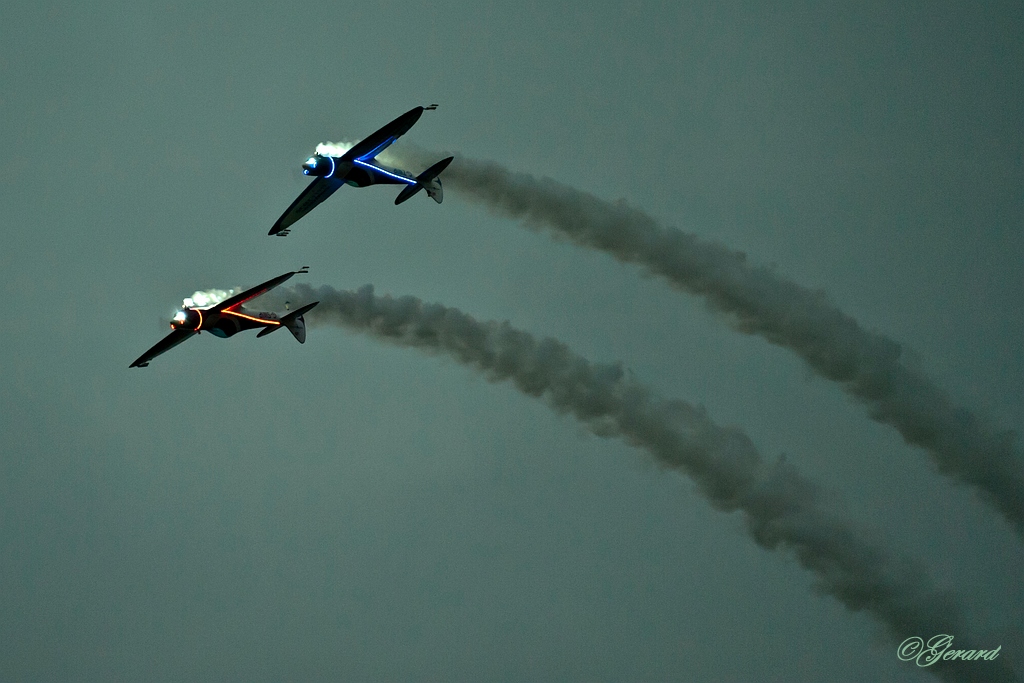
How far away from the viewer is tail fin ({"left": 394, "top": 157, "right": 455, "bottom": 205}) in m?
70.2

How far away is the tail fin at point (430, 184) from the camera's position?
230ft

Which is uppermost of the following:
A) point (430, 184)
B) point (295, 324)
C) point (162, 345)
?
→ point (430, 184)

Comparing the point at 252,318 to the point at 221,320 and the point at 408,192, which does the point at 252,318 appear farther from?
the point at 408,192

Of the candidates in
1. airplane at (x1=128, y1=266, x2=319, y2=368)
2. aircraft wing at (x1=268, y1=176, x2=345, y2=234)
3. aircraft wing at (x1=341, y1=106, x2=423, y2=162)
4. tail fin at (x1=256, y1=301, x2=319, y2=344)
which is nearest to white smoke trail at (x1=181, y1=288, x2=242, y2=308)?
airplane at (x1=128, y1=266, x2=319, y2=368)

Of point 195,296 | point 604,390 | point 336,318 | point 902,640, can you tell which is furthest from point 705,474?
point 195,296

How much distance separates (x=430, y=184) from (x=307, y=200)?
A: 20.5 feet

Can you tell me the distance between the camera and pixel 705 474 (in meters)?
67.4

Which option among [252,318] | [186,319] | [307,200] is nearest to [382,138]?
[307,200]

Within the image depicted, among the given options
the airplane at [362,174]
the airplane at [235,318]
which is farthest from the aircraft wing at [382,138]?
the airplane at [235,318]

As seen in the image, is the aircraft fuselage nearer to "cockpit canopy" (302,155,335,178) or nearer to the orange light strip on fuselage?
the orange light strip on fuselage

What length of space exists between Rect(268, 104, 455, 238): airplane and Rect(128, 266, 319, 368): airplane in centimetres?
474

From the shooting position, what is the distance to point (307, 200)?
7244cm

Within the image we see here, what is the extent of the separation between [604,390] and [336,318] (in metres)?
13.6

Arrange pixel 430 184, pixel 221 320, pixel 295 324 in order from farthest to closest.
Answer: pixel 430 184
pixel 295 324
pixel 221 320
